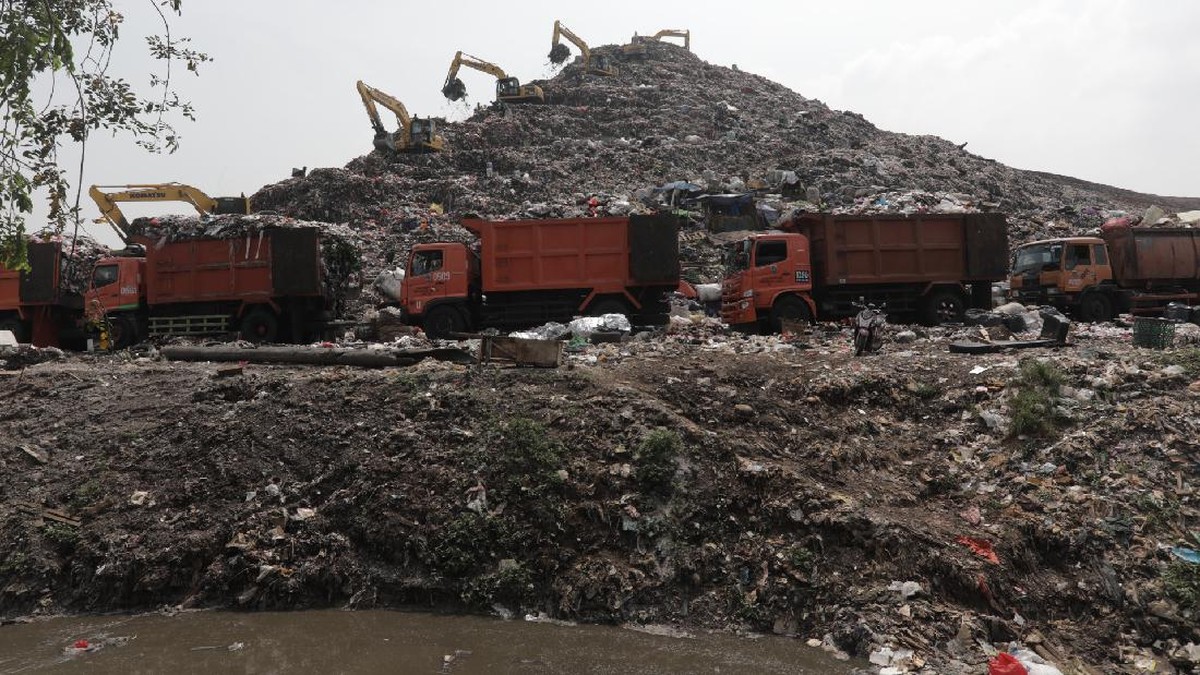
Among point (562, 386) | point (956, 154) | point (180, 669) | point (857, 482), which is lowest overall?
point (180, 669)

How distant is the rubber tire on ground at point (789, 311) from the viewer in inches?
487

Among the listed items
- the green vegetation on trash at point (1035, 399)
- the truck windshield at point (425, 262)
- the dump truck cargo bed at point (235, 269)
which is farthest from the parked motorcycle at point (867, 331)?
the dump truck cargo bed at point (235, 269)

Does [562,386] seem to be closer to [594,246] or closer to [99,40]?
[99,40]

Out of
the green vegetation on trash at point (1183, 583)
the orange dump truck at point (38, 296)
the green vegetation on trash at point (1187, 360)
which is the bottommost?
the green vegetation on trash at point (1183, 583)

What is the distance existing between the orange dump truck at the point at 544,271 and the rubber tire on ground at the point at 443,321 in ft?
0.05

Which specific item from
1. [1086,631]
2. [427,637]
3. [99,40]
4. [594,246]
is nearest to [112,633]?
[427,637]

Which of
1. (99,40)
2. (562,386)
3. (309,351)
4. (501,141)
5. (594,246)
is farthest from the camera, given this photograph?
(501,141)

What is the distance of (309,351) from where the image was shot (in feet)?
29.3

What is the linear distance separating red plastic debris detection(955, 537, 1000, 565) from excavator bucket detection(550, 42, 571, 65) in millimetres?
38968

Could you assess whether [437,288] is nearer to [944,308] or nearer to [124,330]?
[124,330]

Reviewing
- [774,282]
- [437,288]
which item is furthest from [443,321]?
[774,282]

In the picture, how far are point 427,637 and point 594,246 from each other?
8.83 m

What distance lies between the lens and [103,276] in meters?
13.7

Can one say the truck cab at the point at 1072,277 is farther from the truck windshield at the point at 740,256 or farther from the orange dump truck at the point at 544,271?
the orange dump truck at the point at 544,271
